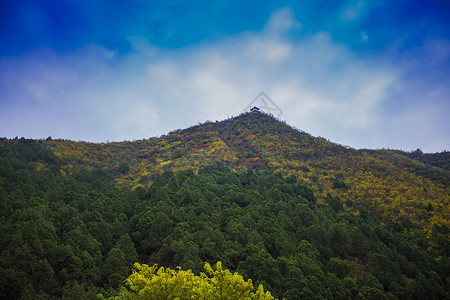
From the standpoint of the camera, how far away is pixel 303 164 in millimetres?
50125

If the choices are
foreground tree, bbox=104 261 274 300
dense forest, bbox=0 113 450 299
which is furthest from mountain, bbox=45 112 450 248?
foreground tree, bbox=104 261 274 300

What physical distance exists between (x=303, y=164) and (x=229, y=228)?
28447 millimetres

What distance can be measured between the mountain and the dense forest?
0.29 metres

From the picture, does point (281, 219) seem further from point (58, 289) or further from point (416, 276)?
point (58, 289)

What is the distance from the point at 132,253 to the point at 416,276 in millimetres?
24422

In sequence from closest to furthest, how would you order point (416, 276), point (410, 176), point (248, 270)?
1. point (248, 270)
2. point (416, 276)
3. point (410, 176)

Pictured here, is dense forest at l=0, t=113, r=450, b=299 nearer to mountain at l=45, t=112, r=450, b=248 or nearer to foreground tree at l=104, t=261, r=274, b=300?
foreground tree at l=104, t=261, r=274, b=300

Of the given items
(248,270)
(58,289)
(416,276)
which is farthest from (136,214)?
(416,276)

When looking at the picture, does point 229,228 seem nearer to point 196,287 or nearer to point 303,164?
point 196,287

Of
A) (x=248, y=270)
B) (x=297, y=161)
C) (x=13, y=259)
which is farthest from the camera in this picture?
(x=297, y=161)

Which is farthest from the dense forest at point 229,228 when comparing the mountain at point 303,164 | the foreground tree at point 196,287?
the mountain at point 303,164

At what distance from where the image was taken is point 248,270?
2086 centimetres

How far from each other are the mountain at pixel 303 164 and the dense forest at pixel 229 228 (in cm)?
29

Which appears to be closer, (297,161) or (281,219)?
(281,219)
